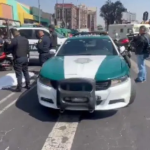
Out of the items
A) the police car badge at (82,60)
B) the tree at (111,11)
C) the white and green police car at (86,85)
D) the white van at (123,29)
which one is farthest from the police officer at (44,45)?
the tree at (111,11)

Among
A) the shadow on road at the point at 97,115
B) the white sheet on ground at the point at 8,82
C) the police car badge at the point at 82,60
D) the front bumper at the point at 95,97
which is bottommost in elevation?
the white sheet on ground at the point at 8,82

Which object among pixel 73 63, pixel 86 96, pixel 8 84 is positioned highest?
pixel 73 63

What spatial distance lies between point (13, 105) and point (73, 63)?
5.72 ft

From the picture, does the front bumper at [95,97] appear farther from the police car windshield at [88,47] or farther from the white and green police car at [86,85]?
the police car windshield at [88,47]

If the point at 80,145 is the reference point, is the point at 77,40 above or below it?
above

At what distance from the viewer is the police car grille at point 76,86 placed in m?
4.61

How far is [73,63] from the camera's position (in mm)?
5336

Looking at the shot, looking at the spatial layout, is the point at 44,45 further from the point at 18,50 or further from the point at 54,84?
the point at 54,84

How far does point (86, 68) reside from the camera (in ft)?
16.3

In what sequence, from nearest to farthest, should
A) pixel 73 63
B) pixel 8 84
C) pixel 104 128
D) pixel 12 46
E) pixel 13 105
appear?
pixel 104 128, pixel 73 63, pixel 13 105, pixel 12 46, pixel 8 84

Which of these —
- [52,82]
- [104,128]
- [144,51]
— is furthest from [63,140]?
[144,51]

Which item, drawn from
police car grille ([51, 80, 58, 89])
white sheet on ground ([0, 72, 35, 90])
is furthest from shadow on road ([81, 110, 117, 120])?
white sheet on ground ([0, 72, 35, 90])

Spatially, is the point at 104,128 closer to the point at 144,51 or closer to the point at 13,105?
the point at 13,105

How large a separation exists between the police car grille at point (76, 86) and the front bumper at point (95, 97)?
3.6 inches
